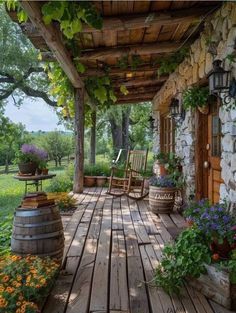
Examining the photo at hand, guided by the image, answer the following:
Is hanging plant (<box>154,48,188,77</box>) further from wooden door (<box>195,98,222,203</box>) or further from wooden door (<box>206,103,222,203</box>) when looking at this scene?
wooden door (<box>206,103,222,203</box>)

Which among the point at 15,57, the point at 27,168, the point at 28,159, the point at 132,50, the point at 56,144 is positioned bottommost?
the point at 27,168

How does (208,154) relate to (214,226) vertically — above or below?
above

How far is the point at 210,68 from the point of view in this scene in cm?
320

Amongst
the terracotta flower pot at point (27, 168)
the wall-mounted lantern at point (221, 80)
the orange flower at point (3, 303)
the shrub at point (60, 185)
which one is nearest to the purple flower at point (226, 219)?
the wall-mounted lantern at point (221, 80)

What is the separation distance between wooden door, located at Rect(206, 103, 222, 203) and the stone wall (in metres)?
0.28

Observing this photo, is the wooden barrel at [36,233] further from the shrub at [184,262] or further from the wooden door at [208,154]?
the wooden door at [208,154]

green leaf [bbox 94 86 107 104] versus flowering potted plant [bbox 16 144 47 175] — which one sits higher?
green leaf [bbox 94 86 107 104]

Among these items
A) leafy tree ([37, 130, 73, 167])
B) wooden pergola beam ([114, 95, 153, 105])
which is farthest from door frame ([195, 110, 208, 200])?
leafy tree ([37, 130, 73, 167])

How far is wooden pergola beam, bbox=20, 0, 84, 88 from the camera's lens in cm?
234

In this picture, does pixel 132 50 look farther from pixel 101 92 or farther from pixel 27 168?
pixel 27 168

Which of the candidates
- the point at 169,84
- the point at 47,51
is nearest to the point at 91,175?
the point at 169,84

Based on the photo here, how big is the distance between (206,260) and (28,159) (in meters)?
3.49

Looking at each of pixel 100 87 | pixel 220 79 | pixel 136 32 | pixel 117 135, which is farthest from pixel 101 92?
pixel 117 135

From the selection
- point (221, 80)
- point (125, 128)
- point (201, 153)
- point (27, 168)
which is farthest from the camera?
point (125, 128)
